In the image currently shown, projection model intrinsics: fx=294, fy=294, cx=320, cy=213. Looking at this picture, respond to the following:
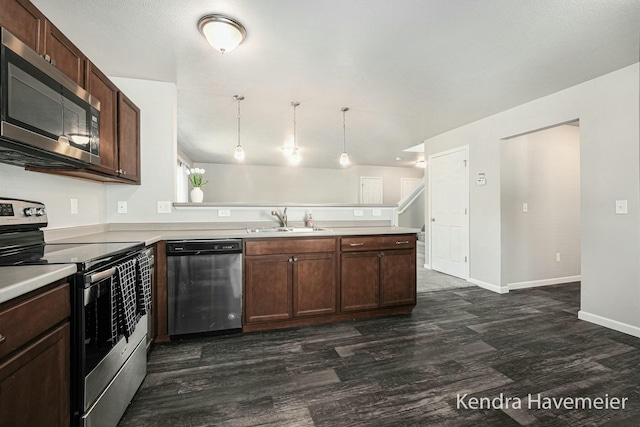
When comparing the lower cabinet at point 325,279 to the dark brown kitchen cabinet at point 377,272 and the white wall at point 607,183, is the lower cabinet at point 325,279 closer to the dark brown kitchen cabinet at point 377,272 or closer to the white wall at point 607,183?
the dark brown kitchen cabinet at point 377,272

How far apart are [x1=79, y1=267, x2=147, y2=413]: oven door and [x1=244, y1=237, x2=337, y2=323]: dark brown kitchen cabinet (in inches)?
44.3

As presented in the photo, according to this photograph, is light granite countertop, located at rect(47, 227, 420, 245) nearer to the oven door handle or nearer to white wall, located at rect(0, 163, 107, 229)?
white wall, located at rect(0, 163, 107, 229)

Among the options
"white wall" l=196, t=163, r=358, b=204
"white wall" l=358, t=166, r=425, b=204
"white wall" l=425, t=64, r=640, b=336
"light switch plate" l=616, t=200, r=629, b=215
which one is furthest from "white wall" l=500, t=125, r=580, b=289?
"white wall" l=196, t=163, r=358, b=204

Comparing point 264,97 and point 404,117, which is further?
point 404,117

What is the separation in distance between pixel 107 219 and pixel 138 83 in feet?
4.54

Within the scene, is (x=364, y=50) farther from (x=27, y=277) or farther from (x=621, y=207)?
(x=621, y=207)

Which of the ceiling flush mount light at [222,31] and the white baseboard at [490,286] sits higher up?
the ceiling flush mount light at [222,31]

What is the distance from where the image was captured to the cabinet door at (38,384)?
0.86 metres

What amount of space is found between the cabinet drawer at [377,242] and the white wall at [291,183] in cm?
591

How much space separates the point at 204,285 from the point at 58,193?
1245 mm

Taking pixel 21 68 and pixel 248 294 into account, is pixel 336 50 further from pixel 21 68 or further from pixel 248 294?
pixel 248 294

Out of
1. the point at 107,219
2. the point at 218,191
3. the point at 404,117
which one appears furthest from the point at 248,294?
the point at 218,191

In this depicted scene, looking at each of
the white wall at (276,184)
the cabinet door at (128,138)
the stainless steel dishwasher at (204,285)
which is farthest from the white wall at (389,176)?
the stainless steel dishwasher at (204,285)

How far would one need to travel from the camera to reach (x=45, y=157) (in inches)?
60.4
